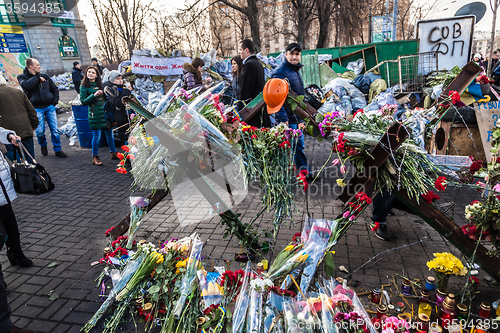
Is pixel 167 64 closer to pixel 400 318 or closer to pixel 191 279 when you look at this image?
pixel 191 279

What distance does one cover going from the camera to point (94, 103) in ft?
21.2

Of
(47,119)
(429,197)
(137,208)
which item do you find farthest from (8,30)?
(429,197)

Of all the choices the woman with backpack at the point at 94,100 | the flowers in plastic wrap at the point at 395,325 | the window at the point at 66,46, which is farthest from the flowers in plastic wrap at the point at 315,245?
the window at the point at 66,46

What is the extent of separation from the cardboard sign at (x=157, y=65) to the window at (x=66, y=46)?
83.1 feet

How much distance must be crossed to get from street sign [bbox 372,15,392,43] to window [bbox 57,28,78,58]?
28.3 meters

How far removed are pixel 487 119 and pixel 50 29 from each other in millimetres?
34325

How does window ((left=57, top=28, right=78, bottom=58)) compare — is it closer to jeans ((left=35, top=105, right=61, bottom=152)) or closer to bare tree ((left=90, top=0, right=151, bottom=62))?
bare tree ((left=90, top=0, right=151, bottom=62))

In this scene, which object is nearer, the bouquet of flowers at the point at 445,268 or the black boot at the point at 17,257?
the bouquet of flowers at the point at 445,268

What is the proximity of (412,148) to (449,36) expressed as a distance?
908 centimetres

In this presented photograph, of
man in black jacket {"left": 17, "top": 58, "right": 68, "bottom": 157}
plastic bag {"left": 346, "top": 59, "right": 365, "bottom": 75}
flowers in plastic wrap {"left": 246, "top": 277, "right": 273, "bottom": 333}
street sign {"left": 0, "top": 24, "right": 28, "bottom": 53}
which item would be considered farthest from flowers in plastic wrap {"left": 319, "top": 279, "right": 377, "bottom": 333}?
street sign {"left": 0, "top": 24, "right": 28, "bottom": 53}

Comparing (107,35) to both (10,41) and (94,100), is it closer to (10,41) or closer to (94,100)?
(10,41)

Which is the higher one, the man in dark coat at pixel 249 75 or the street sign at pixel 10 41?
the street sign at pixel 10 41

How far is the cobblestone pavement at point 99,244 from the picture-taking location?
275 centimetres

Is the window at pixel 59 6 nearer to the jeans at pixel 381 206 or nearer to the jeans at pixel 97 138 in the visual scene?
the jeans at pixel 97 138
